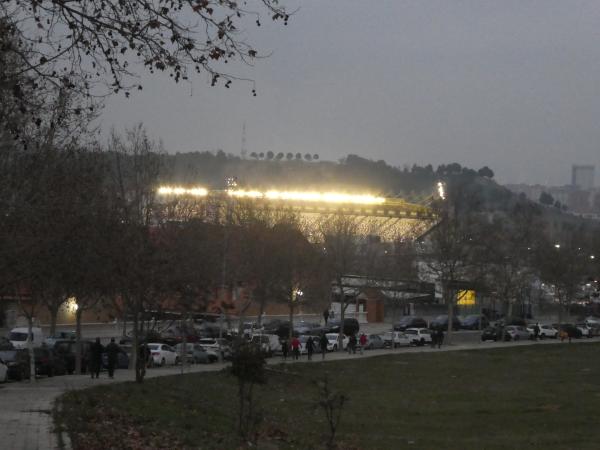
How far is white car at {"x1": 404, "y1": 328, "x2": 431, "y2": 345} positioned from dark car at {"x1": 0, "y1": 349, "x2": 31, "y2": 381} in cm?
3490

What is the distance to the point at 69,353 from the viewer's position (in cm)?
3869

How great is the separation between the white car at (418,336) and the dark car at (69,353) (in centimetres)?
2785

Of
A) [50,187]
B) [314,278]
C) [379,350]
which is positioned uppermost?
[50,187]

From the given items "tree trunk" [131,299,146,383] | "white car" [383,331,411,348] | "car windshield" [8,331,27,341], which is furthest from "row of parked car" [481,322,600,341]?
"tree trunk" [131,299,146,383]

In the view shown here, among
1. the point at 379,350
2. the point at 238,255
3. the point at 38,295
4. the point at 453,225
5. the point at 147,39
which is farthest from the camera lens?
the point at 453,225

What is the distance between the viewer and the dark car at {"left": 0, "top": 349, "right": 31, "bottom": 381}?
31.3m

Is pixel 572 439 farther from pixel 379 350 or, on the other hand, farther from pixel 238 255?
pixel 379 350

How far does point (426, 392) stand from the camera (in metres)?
34.7

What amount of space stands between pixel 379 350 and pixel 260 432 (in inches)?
1515

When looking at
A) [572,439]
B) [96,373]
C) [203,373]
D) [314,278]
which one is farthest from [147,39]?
[314,278]

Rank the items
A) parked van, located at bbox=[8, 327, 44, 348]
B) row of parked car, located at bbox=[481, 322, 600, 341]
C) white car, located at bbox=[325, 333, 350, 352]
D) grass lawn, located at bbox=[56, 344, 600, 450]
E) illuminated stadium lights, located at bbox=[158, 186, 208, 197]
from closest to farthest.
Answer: grass lawn, located at bbox=[56, 344, 600, 450] → illuminated stadium lights, located at bbox=[158, 186, 208, 197] → parked van, located at bbox=[8, 327, 44, 348] → white car, located at bbox=[325, 333, 350, 352] → row of parked car, located at bbox=[481, 322, 600, 341]

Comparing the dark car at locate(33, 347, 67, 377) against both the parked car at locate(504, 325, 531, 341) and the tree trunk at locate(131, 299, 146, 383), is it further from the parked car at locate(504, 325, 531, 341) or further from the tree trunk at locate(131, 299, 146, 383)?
the parked car at locate(504, 325, 531, 341)

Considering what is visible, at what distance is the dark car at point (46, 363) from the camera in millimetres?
34281

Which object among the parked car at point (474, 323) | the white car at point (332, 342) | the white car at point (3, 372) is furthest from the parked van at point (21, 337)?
the parked car at point (474, 323)
